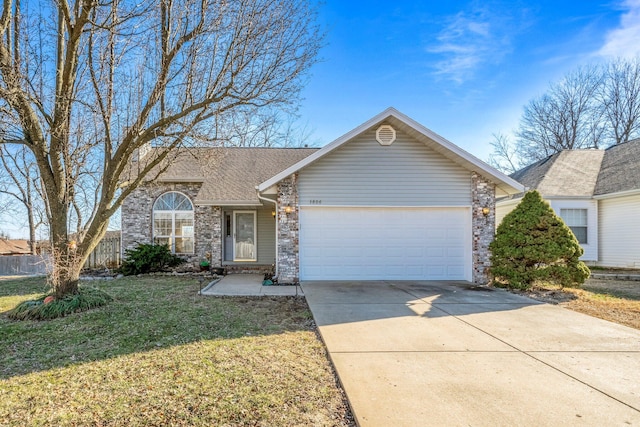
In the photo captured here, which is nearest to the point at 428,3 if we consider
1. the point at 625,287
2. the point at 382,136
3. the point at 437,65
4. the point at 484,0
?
the point at 484,0

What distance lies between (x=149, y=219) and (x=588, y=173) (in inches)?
711

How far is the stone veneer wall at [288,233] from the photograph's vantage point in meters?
10.0

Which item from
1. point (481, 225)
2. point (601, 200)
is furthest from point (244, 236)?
point (601, 200)

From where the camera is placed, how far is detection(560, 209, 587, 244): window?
1423 cm

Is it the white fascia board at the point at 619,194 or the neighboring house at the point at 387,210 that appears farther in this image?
the white fascia board at the point at 619,194

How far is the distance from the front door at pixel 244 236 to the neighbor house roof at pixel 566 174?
11.3 meters

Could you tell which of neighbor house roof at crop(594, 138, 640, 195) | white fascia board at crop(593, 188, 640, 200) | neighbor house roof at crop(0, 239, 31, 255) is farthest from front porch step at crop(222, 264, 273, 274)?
neighbor house roof at crop(0, 239, 31, 255)

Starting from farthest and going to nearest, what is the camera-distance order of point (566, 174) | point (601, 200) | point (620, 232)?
point (566, 174)
point (601, 200)
point (620, 232)

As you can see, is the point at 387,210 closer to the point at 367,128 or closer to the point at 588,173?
the point at 367,128

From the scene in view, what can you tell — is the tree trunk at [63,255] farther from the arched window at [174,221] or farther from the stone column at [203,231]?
the arched window at [174,221]

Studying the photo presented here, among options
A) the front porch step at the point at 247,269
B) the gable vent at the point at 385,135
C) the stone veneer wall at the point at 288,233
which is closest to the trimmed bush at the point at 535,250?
the gable vent at the point at 385,135

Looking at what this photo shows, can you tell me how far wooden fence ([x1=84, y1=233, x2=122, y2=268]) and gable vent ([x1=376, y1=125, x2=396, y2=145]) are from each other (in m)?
11.1

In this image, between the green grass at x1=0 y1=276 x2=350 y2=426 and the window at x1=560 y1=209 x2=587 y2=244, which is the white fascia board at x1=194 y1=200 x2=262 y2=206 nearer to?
the green grass at x1=0 y1=276 x2=350 y2=426

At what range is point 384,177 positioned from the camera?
10.3 m
